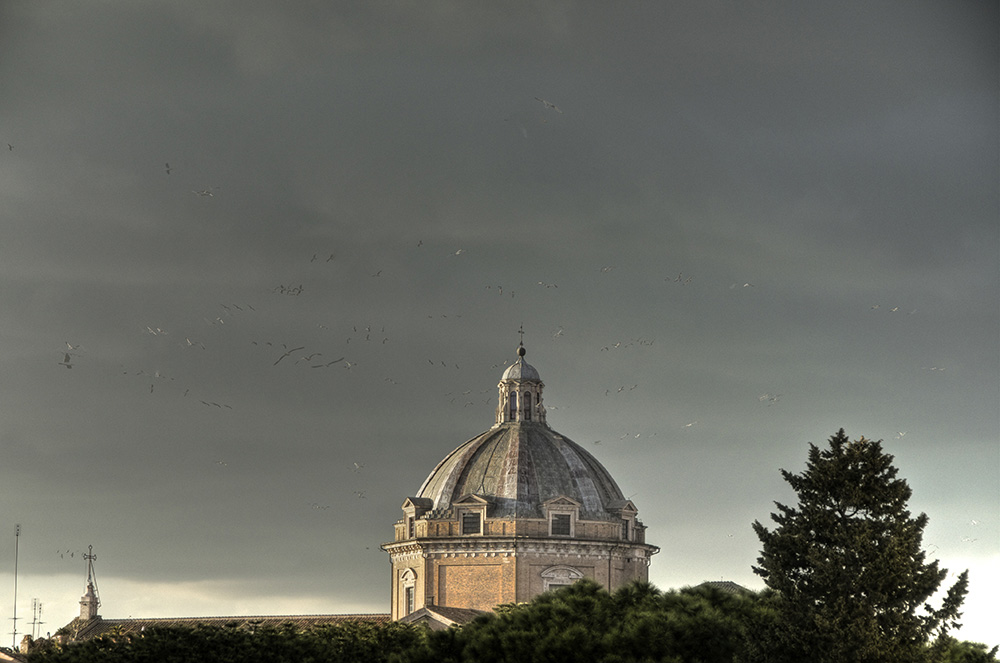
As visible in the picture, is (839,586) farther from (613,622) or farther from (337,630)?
(337,630)

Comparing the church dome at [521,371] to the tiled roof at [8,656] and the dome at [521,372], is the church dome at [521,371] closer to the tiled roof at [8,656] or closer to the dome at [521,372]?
the dome at [521,372]

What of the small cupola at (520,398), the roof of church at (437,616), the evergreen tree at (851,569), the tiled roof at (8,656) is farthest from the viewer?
the small cupola at (520,398)

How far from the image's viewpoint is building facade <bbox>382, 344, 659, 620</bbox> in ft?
262

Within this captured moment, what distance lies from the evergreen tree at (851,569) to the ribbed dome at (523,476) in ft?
131

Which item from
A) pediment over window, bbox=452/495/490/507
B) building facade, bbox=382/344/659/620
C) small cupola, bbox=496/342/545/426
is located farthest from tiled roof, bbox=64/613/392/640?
small cupola, bbox=496/342/545/426

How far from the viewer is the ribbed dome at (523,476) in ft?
266

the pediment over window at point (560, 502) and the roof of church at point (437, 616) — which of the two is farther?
the pediment over window at point (560, 502)

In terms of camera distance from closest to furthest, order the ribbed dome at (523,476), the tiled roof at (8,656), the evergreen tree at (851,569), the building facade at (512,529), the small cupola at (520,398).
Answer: the evergreen tree at (851,569) < the tiled roof at (8,656) < the building facade at (512,529) < the ribbed dome at (523,476) < the small cupola at (520,398)

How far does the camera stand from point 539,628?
49.0 m

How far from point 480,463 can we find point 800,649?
44.0 m

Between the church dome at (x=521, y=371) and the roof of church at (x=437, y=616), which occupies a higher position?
the church dome at (x=521, y=371)

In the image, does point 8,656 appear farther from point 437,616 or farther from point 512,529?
point 512,529

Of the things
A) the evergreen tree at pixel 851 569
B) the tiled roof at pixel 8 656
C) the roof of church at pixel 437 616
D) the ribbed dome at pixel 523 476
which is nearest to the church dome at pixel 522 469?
the ribbed dome at pixel 523 476

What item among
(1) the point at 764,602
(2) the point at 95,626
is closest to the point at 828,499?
(1) the point at 764,602
